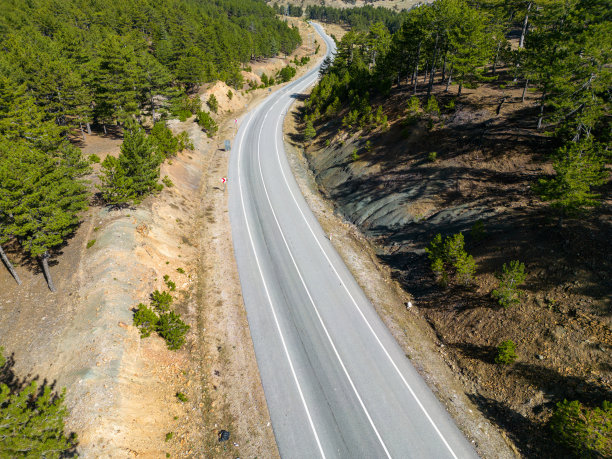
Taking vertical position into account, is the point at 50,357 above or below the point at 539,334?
above

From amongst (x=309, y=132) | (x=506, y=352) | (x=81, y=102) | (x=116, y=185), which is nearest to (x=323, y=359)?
(x=506, y=352)

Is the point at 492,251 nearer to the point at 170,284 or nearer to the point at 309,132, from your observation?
the point at 170,284

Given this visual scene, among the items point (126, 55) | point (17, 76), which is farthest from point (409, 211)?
point (17, 76)

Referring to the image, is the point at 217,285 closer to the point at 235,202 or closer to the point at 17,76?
the point at 235,202

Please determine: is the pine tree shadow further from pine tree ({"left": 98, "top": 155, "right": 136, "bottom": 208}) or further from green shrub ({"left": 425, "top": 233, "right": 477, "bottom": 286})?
pine tree ({"left": 98, "top": 155, "right": 136, "bottom": 208})

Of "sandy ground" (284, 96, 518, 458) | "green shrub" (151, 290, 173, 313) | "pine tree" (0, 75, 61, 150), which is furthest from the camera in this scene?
"pine tree" (0, 75, 61, 150)

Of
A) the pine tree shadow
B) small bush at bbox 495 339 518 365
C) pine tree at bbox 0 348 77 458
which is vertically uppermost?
pine tree at bbox 0 348 77 458

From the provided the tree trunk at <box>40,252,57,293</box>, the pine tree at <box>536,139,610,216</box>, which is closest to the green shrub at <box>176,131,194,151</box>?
the tree trunk at <box>40,252,57,293</box>
